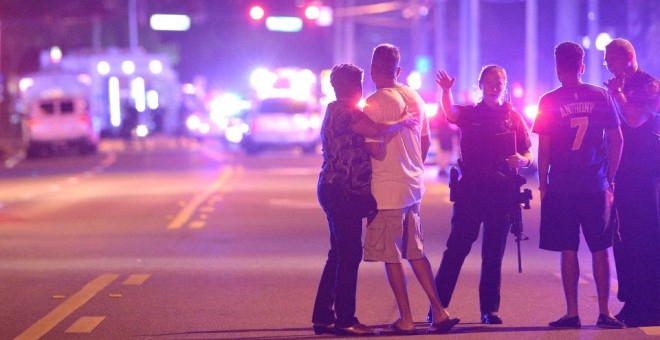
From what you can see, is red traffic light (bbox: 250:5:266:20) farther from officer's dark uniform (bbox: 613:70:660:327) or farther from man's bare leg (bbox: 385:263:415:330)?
man's bare leg (bbox: 385:263:415:330)

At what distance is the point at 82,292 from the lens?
35.0 feet

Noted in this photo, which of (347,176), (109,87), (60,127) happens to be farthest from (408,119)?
(109,87)

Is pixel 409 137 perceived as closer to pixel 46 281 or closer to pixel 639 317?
pixel 639 317

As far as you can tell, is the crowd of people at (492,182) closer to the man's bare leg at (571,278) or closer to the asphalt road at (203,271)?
the man's bare leg at (571,278)

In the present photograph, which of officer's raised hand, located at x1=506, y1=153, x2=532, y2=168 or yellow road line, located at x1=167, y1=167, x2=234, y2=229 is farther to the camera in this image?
yellow road line, located at x1=167, y1=167, x2=234, y2=229

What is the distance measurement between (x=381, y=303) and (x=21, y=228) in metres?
7.98

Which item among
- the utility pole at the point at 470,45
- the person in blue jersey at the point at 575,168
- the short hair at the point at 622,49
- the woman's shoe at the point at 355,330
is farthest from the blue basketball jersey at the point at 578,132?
the utility pole at the point at 470,45

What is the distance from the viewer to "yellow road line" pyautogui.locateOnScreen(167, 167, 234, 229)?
17.0m

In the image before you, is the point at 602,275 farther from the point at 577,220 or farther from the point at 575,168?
the point at 575,168

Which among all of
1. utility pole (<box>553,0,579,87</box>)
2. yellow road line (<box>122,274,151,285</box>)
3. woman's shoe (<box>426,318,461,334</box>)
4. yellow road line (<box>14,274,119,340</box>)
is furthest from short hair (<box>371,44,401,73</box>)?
utility pole (<box>553,0,579,87</box>)

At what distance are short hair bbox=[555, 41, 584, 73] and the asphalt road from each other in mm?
1767

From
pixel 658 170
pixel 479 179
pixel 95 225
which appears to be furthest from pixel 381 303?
pixel 95 225

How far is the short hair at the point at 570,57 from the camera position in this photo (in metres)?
8.43

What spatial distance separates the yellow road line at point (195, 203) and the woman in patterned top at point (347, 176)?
8319 mm
